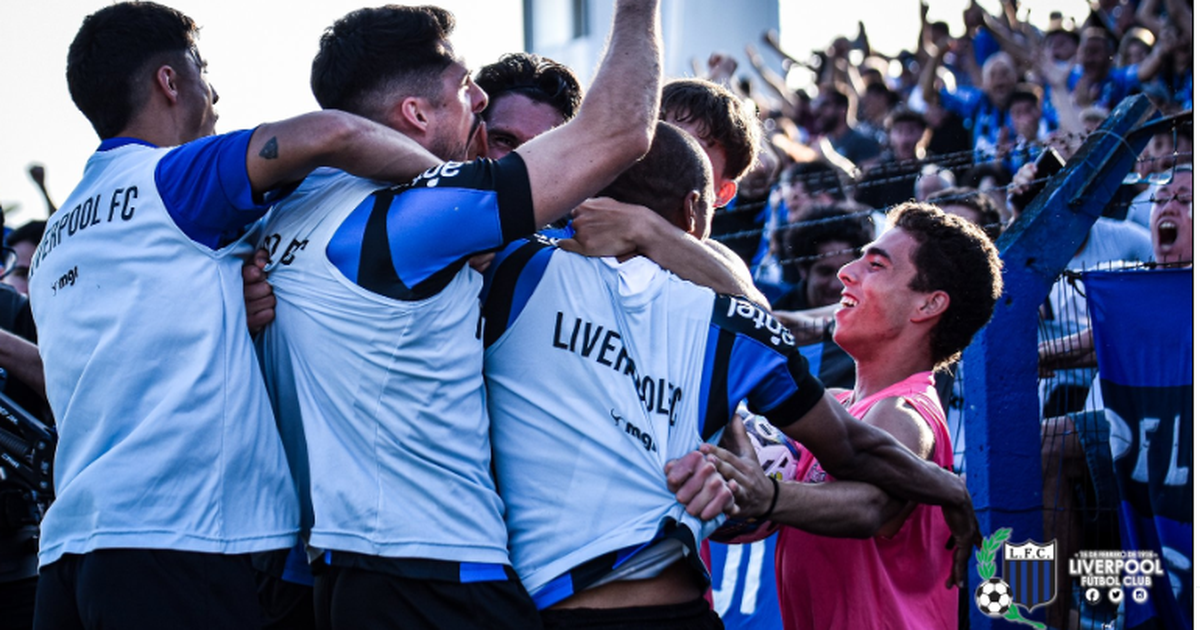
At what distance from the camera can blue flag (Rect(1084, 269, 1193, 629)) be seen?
14.2 ft

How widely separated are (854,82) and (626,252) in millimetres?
11144

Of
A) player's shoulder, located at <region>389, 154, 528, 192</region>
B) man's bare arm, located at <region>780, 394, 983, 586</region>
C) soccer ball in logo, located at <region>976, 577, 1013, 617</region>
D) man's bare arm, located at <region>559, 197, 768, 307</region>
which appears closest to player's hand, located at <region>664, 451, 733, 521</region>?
man's bare arm, located at <region>780, 394, 983, 586</region>

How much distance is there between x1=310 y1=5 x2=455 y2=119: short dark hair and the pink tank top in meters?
1.64

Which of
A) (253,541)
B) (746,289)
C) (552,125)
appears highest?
(552,125)

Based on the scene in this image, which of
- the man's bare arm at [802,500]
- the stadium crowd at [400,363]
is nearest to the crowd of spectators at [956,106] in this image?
the man's bare arm at [802,500]

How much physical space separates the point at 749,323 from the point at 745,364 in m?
0.09

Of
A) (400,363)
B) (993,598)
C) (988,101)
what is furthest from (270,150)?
(988,101)

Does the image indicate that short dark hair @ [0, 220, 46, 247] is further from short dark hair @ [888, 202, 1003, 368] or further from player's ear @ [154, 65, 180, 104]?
short dark hair @ [888, 202, 1003, 368]

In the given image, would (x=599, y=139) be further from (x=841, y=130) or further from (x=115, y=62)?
(x=841, y=130)

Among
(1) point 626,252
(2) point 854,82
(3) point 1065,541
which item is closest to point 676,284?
(1) point 626,252

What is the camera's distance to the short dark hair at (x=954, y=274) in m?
3.89

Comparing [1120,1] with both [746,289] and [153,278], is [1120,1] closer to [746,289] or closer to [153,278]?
[746,289]

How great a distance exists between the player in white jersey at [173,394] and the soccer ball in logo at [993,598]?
2765mm

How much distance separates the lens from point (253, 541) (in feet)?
8.14
